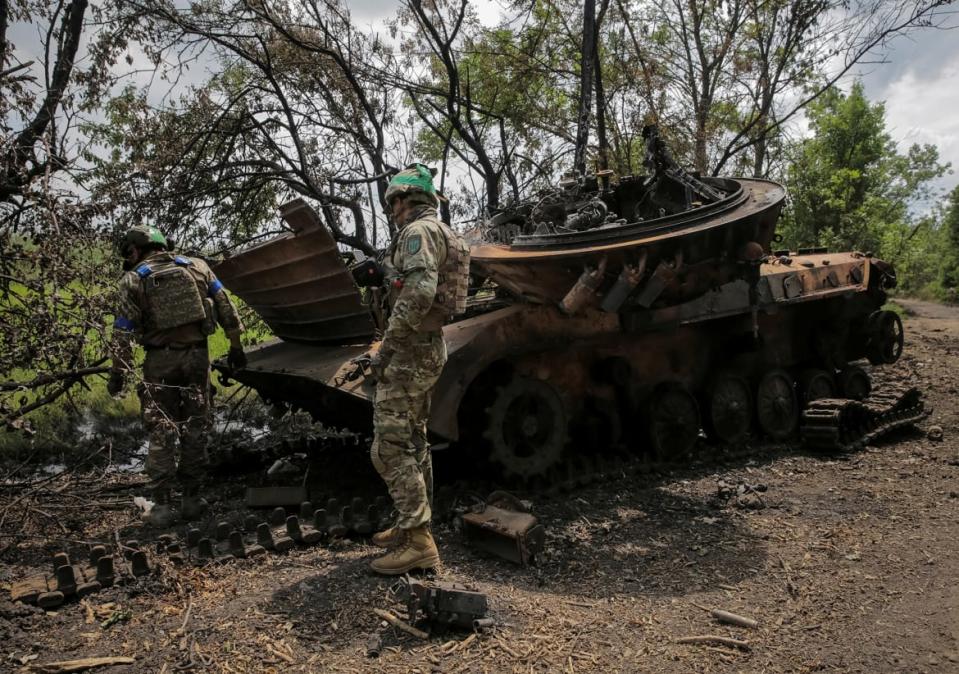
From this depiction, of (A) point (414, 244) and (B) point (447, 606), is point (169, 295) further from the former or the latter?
(B) point (447, 606)

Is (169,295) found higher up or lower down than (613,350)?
higher up

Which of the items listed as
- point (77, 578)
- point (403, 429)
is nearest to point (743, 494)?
point (403, 429)

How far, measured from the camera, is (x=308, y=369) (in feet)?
20.0

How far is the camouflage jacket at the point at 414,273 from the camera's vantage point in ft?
14.1

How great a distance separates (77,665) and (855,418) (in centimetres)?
704

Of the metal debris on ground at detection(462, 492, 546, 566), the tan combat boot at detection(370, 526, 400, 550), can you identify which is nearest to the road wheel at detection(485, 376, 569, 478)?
the metal debris on ground at detection(462, 492, 546, 566)

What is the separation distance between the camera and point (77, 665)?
3.45m

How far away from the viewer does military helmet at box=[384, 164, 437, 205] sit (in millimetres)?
4523

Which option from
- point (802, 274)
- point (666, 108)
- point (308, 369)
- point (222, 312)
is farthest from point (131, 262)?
point (666, 108)

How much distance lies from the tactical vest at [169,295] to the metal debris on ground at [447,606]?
2.86 m

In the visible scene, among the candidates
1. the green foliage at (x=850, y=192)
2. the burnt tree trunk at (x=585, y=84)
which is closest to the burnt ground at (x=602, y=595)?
the burnt tree trunk at (x=585, y=84)

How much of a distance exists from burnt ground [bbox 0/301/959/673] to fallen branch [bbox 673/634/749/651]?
5 centimetres

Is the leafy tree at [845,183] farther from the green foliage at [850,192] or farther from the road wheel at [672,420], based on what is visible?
the road wheel at [672,420]

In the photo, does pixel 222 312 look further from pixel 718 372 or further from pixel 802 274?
pixel 802 274
